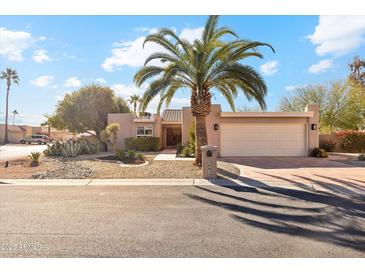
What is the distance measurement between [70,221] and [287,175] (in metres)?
8.52

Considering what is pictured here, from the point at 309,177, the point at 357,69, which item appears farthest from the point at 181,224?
the point at 357,69

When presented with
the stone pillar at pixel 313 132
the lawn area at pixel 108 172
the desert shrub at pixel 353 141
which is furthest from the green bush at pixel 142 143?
the desert shrub at pixel 353 141

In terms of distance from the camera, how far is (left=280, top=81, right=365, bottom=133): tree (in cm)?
2361

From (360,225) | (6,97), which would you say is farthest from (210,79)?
(6,97)

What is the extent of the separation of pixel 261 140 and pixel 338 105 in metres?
13.6

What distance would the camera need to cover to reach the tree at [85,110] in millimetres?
24422

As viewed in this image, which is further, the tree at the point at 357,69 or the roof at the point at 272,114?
the tree at the point at 357,69

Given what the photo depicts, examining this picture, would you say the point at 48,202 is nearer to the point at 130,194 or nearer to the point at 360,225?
the point at 130,194

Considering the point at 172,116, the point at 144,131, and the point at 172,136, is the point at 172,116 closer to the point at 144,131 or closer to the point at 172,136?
the point at 172,136

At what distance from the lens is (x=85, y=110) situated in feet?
80.4

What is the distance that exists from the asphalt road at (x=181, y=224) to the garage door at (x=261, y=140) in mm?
8942

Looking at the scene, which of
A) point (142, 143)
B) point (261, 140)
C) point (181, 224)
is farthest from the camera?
point (142, 143)

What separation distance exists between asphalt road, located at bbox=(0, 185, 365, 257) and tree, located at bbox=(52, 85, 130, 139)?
17.8 meters

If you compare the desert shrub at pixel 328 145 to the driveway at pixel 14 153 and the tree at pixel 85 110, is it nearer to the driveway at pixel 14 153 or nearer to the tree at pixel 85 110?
the tree at pixel 85 110
